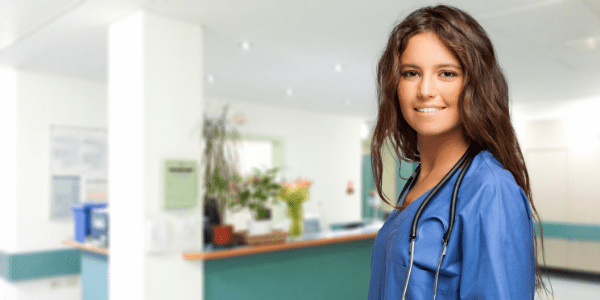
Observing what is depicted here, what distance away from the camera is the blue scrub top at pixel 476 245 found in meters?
0.74

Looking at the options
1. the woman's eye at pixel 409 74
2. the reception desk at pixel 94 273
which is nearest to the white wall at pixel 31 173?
the reception desk at pixel 94 273

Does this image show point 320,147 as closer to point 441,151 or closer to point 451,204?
point 441,151

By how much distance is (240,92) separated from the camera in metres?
5.96

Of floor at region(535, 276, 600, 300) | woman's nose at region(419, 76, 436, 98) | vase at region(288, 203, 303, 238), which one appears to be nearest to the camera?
woman's nose at region(419, 76, 436, 98)

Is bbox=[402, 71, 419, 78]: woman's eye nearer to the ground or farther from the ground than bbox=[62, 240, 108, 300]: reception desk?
farther from the ground

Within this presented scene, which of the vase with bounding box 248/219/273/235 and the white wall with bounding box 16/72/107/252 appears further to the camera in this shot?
the white wall with bounding box 16/72/107/252

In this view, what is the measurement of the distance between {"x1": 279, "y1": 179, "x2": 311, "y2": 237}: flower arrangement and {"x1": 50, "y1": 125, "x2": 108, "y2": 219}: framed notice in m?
2.40

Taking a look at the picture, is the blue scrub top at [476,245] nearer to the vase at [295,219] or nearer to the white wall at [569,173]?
the vase at [295,219]

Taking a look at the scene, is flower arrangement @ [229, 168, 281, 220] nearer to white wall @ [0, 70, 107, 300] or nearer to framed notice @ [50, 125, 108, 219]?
framed notice @ [50, 125, 108, 219]

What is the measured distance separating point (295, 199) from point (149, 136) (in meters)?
1.31

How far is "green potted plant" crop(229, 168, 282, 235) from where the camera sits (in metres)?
3.36

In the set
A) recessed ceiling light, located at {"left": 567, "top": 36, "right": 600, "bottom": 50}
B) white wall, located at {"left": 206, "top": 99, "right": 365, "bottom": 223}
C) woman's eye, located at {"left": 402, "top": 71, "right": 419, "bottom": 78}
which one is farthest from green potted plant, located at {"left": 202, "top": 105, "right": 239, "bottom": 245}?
white wall, located at {"left": 206, "top": 99, "right": 365, "bottom": 223}

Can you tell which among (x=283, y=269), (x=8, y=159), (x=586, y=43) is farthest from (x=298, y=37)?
(x=8, y=159)

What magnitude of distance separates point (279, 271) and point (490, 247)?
2.95m
